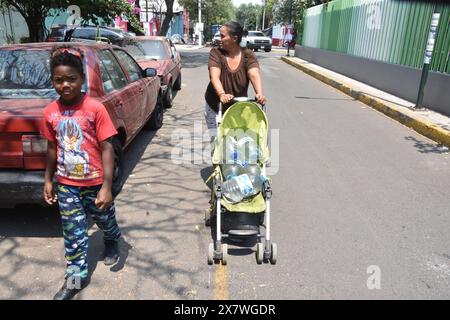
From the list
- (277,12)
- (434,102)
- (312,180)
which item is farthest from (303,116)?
(277,12)

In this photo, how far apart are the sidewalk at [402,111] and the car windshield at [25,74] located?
6.20m

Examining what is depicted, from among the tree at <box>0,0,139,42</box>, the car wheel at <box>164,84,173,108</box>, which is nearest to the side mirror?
the car wheel at <box>164,84,173,108</box>

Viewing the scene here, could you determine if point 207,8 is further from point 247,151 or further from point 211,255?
point 211,255

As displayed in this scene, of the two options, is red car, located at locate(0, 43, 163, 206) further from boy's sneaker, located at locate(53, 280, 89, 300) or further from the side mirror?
A: boy's sneaker, located at locate(53, 280, 89, 300)

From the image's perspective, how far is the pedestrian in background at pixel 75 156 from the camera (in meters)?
2.58

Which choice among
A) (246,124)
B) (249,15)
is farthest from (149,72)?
(249,15)

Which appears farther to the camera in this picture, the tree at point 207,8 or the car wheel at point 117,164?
the tree at point 207,8

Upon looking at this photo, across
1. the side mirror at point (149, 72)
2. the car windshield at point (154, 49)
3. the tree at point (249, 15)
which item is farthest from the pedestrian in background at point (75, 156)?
the tree at point (249, 15)

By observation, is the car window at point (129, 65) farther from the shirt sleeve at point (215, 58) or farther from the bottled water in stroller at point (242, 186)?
the bottled water in stroller at point (242, 186)

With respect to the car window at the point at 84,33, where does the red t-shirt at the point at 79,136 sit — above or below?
below

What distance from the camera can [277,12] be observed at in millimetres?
60406

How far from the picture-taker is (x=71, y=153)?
272 centimetres

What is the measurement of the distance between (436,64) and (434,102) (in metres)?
0.86

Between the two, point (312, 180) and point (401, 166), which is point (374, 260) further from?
point (401, 166)
